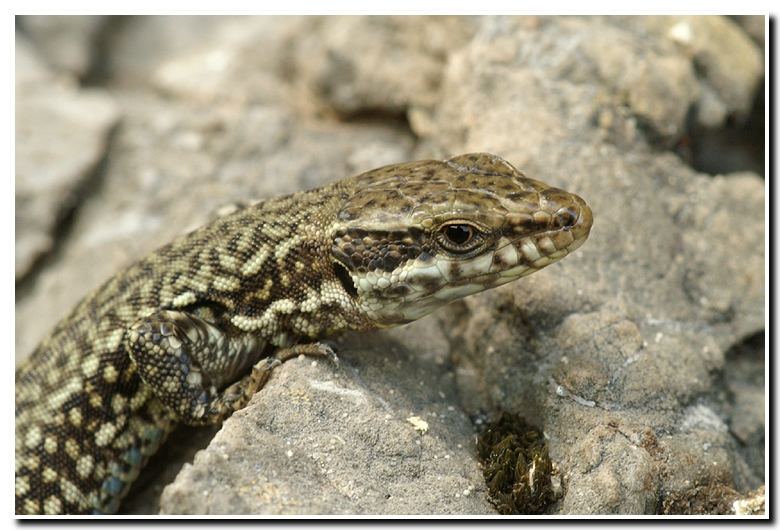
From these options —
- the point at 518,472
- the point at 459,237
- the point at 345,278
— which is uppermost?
the point at 459,237

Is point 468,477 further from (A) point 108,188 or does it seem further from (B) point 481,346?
(A) point 108,188

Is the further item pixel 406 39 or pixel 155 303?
pixel 406 39

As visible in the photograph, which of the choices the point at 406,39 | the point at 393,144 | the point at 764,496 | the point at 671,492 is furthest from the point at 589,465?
the point at 406,39

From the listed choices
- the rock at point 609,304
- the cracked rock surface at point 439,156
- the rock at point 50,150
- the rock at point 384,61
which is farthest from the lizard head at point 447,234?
the rock at point 50,150

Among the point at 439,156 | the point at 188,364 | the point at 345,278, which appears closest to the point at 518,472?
the point at 345,278

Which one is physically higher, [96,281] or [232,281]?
[232,281]

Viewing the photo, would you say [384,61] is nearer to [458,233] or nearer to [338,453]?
[458,233]

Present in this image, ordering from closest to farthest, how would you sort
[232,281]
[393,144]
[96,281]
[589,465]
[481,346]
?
[589,465] < [232,281] < [481,346] < [96,281] < [393,144]
